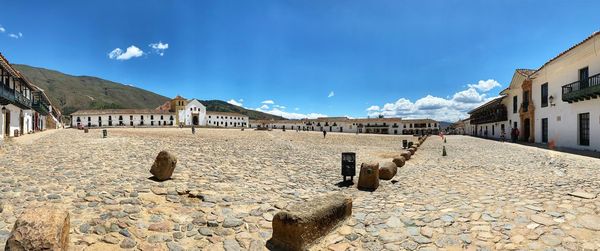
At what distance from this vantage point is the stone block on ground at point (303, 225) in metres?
4.00

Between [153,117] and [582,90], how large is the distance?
74.8 m

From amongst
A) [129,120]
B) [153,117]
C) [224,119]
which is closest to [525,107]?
[153,117]

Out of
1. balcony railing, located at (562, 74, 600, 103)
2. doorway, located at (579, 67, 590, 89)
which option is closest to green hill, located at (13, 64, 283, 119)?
balcony railing, located at (562, 74, 600, 103)

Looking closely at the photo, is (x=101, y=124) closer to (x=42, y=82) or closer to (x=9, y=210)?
(x=9, y=210)

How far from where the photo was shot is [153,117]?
2808 inches

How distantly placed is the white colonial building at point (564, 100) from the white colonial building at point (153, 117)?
62352 mm

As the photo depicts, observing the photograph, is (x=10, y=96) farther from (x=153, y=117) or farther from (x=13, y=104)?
(x=153, y=117)

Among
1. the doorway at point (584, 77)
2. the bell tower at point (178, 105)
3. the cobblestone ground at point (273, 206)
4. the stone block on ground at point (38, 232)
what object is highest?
the bell tower at point (178, 105)

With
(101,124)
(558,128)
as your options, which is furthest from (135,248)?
(101,124)

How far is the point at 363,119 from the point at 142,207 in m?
77.7

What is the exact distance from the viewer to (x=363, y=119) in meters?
80.2

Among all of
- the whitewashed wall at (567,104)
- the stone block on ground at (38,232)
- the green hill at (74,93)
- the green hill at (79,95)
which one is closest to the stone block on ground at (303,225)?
the stone block on ground at (38,232)

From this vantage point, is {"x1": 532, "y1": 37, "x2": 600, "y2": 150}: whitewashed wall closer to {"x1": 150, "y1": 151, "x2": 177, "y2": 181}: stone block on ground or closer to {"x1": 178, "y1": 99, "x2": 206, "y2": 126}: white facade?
{"x1": 150, "y1": 151, "x2": 177, "y2": 181}: stone block on ground

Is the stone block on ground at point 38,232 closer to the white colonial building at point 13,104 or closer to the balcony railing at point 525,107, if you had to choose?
the white colonial building at point 13,104
